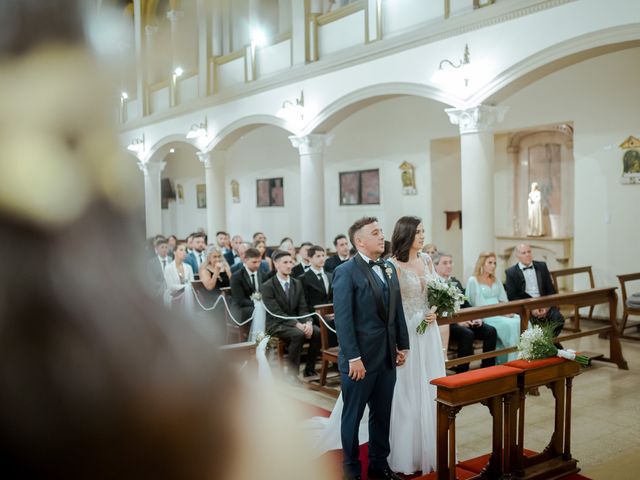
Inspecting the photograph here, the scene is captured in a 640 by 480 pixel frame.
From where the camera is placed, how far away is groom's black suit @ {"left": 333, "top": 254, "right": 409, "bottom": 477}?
396 centimetres

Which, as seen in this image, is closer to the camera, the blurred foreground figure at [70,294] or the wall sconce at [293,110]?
the blurred foreground figure at [70,294]

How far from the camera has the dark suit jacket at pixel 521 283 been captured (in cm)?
754

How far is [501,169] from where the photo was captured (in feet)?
42.2

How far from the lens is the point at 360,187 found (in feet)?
48.1

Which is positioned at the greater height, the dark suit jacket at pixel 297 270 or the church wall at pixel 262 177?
the church wall at pixel 262 177

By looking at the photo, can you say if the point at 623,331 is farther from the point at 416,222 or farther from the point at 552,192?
the point at 416,222

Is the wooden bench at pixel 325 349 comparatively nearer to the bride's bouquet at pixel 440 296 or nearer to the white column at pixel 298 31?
the bride's bouquet at pixel 440 296

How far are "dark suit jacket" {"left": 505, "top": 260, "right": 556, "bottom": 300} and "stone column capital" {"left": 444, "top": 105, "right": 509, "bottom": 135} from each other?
251cm

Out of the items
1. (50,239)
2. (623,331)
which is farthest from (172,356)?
(623,331)

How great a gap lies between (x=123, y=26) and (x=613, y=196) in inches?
432

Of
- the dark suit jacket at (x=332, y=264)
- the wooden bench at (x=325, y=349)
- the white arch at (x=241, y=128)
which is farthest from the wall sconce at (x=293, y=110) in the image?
the wooden bench at (x=325, y=349)

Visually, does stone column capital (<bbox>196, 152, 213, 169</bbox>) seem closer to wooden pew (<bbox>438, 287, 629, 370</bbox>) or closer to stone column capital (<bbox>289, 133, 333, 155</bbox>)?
stone column capital (<bbox>289, 133, 333, 155</bbox>)

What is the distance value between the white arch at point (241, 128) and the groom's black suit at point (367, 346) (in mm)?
8681

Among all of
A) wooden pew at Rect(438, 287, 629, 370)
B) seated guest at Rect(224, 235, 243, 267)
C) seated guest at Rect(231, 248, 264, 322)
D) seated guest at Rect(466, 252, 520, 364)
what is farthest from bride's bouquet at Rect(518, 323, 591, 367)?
seated guest at Rect(224, 235, 243, 267)
